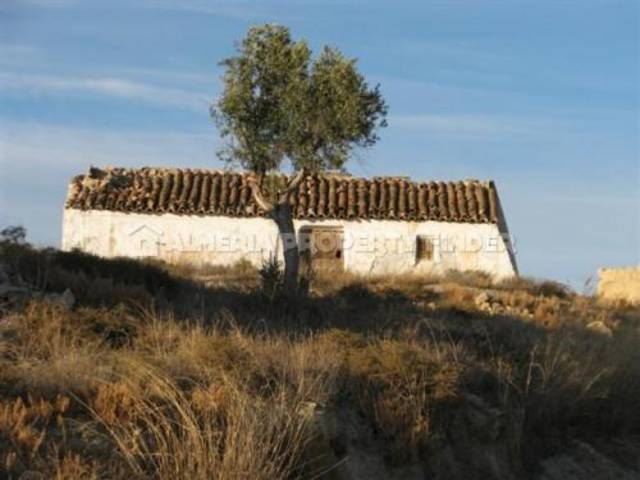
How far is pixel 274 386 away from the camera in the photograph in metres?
10.5

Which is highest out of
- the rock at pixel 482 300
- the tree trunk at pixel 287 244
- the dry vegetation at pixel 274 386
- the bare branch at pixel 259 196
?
the bare branch at pixel 259 196

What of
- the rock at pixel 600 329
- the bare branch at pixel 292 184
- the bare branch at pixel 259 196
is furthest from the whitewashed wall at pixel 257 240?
the rock at pixel 600 329

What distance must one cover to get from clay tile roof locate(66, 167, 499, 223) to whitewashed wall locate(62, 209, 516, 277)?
0.28 m

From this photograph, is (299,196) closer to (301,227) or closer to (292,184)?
(301,227)

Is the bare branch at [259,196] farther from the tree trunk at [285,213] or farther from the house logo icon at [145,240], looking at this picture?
the house logo icon at [145,240]

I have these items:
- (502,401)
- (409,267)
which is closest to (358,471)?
(502,401)

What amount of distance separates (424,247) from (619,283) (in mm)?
6633

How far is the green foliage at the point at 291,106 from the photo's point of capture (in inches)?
1017

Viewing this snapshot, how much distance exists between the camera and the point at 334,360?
11.7 meters

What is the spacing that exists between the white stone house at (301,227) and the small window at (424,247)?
34 millimetres

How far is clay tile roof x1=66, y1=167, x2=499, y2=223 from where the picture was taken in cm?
3559

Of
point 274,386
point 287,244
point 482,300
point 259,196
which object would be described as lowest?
point 274,386

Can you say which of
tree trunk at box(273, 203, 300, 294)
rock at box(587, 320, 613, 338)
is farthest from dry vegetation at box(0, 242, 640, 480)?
tree trunk at box(273, 203, 300, 294)

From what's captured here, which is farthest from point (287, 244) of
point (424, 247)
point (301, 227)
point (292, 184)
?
point (424, 247)
